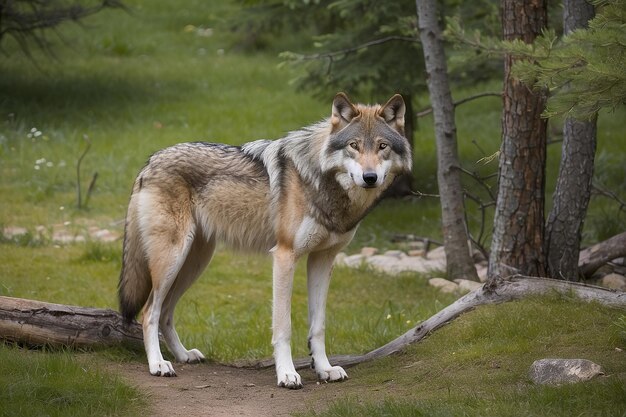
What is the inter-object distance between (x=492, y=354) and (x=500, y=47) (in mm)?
2262

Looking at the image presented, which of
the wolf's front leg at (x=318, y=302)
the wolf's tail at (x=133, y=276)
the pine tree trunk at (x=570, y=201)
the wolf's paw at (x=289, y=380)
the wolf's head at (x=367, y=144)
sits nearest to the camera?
the wolf's head at (x=367, y=144)

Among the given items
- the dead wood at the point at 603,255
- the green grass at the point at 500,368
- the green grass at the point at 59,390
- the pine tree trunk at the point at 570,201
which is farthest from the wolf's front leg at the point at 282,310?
the dead wood at the point at 603,255

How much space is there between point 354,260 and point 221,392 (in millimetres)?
5064

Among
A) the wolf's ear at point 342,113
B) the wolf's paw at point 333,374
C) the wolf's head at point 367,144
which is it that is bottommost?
the wolf's paw at point 333,374

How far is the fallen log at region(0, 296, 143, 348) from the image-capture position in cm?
627

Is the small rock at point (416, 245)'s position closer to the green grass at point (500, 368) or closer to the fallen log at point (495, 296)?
the fallen log at point (495, 296)

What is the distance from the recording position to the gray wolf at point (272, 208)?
6.23 m

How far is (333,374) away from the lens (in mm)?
6332

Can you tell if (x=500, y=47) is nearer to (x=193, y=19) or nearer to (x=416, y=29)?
(x=416, y=29)

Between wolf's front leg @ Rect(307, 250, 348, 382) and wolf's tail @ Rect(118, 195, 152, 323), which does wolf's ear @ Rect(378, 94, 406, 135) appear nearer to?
wolf's front leg @ Rect(307, 250, 348, 382)

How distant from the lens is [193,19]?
941 inches

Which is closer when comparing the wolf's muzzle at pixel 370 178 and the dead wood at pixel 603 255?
the wolf's muzzle at pixel 370 178

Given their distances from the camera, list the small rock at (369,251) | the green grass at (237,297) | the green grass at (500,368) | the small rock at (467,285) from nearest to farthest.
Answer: the green grass at (500,368) < the green grass at (237,297) < the small rock at (467,285) < the small rock at (369,251)

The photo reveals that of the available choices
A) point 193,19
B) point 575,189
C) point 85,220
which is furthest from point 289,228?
point 193,19
